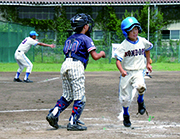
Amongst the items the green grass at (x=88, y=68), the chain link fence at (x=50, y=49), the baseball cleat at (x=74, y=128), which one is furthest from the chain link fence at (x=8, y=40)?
the baseball cleat at (x=74, y=128)

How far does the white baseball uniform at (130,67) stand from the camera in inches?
230

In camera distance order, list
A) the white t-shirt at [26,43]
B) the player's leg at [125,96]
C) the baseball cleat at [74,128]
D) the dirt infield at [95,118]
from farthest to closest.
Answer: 1. the white t-shirt at [26,43]
2. the player's leg at [125,96]
3. the baseball cleat at [74,128]
4. the dirt infield at [95,118]

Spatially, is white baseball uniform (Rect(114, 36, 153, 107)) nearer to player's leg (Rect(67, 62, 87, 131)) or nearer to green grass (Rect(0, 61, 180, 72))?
player's leg (Rect(67, 62, 87, 131))

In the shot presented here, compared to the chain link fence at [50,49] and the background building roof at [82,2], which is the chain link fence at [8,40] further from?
the background building roof at [82,2]

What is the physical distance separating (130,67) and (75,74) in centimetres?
99

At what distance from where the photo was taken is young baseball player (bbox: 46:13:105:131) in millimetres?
5410

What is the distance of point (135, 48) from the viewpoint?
19.5 ft

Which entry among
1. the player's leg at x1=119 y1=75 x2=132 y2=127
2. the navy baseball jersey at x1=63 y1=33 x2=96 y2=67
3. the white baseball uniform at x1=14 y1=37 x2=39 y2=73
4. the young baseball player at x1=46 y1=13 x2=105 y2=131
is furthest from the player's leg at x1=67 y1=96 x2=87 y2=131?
the white baseball uniform at x1=14 y1=37 x2=39 y2=73

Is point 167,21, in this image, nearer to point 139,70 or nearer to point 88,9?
point 88,9

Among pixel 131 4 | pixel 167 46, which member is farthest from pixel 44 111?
pixel 131 4

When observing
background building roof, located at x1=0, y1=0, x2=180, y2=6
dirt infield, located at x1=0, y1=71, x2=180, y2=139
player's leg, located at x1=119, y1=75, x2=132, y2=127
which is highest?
background building roof, located at x1=0, y1=0, x2=180, y2=6

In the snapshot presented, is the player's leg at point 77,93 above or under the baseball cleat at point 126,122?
above

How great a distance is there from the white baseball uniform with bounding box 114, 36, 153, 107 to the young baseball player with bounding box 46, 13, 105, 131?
572 mm

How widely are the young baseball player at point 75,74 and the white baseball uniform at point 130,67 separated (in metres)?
0.57
